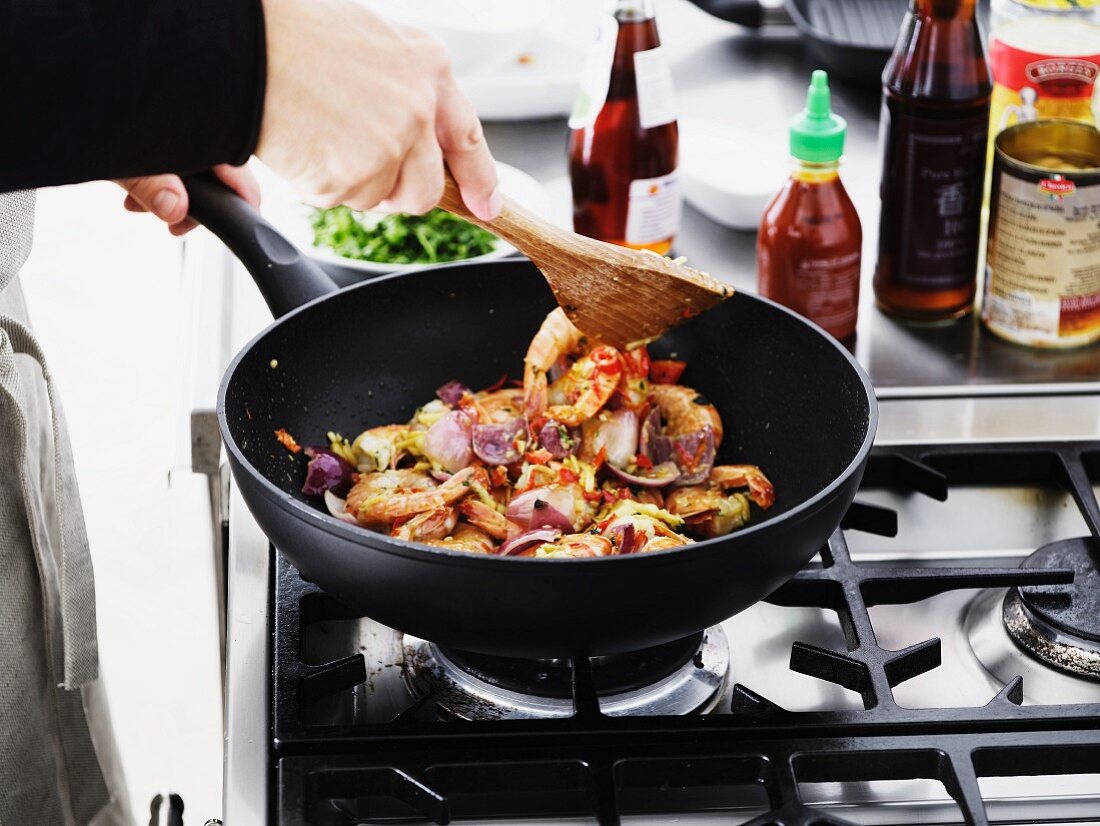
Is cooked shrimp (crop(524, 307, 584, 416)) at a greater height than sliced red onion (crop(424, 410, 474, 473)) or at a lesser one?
greater

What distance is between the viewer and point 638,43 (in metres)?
1.45

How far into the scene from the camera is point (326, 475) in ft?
3.64

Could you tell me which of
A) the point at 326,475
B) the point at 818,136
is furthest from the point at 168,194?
the point at 818,136

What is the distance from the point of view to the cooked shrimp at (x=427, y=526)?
3.38 feet

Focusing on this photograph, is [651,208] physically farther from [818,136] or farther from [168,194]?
[168,194]

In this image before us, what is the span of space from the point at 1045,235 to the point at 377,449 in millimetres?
690

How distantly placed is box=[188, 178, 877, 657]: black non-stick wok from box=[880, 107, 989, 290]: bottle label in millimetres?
300

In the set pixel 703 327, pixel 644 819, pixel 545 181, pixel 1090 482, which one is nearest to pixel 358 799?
pixel 644 819

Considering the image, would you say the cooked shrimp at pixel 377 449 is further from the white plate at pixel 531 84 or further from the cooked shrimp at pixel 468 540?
the white plate at pixel 531 84

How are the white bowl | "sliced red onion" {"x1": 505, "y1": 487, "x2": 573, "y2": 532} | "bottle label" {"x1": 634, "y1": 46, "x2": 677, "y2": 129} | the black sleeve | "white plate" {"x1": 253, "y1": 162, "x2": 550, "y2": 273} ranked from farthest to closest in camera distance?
the white bowl < "white plate" {"x1": 253, "y1": 162, "x2": 550, "y2": 273} < "bottle label" {"x1": 634, "y1": 46, "x2": 677, "y2": 129} < "sliced red onion" {"x1": 505, "y1": 487, "x2": 573, "y2": 532} < the black sleeve

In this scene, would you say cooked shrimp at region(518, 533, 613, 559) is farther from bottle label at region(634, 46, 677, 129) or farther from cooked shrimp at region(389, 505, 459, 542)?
bottle label at region(634, 46, 677, 129)

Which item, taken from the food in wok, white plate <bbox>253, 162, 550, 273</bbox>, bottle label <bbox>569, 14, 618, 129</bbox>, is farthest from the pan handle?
bottle label <bbox>569, 14, 618, 129</bbox>

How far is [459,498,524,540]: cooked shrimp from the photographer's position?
105 cm

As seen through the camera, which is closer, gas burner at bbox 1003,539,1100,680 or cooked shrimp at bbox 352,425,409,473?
gas burner at bbox 1003,539,1100,680
